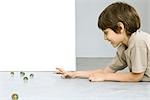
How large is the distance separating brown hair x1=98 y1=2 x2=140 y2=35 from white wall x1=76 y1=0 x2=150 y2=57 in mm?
3423

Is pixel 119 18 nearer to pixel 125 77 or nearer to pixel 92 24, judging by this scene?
pixel 125 77

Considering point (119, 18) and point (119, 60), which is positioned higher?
point (119, 18)

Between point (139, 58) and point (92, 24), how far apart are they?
140 inches

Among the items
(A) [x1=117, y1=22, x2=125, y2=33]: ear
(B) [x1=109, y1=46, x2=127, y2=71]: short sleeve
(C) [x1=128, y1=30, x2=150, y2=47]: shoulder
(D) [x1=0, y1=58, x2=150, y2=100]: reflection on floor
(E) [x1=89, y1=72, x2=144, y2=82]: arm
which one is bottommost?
(D) [x1=0, y1=58, x2=150, y2=100]: reflection on floor

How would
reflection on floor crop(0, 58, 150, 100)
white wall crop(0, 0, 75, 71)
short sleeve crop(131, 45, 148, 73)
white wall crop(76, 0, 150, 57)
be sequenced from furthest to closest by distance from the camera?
white wall crop(76, 0, 150, 57)
white wall crop(0, 0, 75, 71)
short sleeve crop(131, 45, 148, 73)
reflection on floor crop(0, 58, 150, 100)

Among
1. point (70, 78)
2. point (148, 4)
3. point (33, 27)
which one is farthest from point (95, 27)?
point (70, 78)

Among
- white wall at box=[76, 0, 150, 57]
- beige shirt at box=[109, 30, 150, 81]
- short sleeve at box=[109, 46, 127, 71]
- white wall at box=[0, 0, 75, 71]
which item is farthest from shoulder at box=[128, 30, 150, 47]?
white wall at box=[76, 0, 150, 57]

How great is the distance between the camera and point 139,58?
5.59 feet

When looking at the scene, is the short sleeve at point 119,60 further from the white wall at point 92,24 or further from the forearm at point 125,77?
the white wall at point 92,24

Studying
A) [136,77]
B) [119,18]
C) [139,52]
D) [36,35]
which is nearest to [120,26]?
[119,18]

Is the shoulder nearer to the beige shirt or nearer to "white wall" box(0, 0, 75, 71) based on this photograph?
the beige shirt

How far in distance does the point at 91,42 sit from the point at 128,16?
3.49 metres

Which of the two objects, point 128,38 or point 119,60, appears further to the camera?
point 119,60

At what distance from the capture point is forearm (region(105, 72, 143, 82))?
5.86 feet
